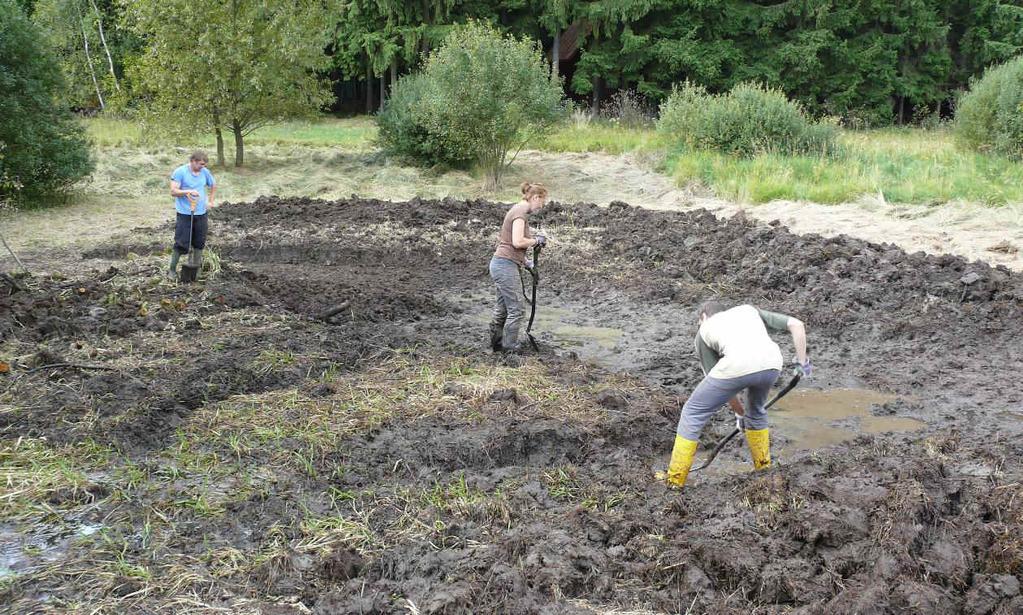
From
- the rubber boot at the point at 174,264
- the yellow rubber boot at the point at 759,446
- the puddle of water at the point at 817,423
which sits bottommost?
the puddle of water at the point at 817,423

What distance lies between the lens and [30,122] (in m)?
15.3

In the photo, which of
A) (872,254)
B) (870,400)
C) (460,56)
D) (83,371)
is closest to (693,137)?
(460,56)

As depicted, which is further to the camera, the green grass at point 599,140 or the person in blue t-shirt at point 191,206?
the green grass at point 599,140

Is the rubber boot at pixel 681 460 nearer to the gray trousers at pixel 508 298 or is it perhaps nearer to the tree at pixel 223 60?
the gray trousers at pixel 508 298

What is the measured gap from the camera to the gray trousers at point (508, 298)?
816cm

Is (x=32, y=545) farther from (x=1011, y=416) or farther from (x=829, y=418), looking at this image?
(x=1011, y=416)

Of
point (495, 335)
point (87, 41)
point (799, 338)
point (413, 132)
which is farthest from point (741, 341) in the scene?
point (87, 41)

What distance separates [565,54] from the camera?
34.4m

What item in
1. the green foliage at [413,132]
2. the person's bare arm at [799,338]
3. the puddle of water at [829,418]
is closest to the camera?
the person's bare arm at [799,338]

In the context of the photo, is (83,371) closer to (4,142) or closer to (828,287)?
(828,287)

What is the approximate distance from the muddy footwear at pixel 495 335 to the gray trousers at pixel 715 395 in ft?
11.0

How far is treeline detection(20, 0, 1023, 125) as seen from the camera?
31.6 meters

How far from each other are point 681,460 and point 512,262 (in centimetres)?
328

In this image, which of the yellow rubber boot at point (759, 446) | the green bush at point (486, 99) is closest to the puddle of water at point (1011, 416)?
the yellow rubber boot at point (759, 446)
